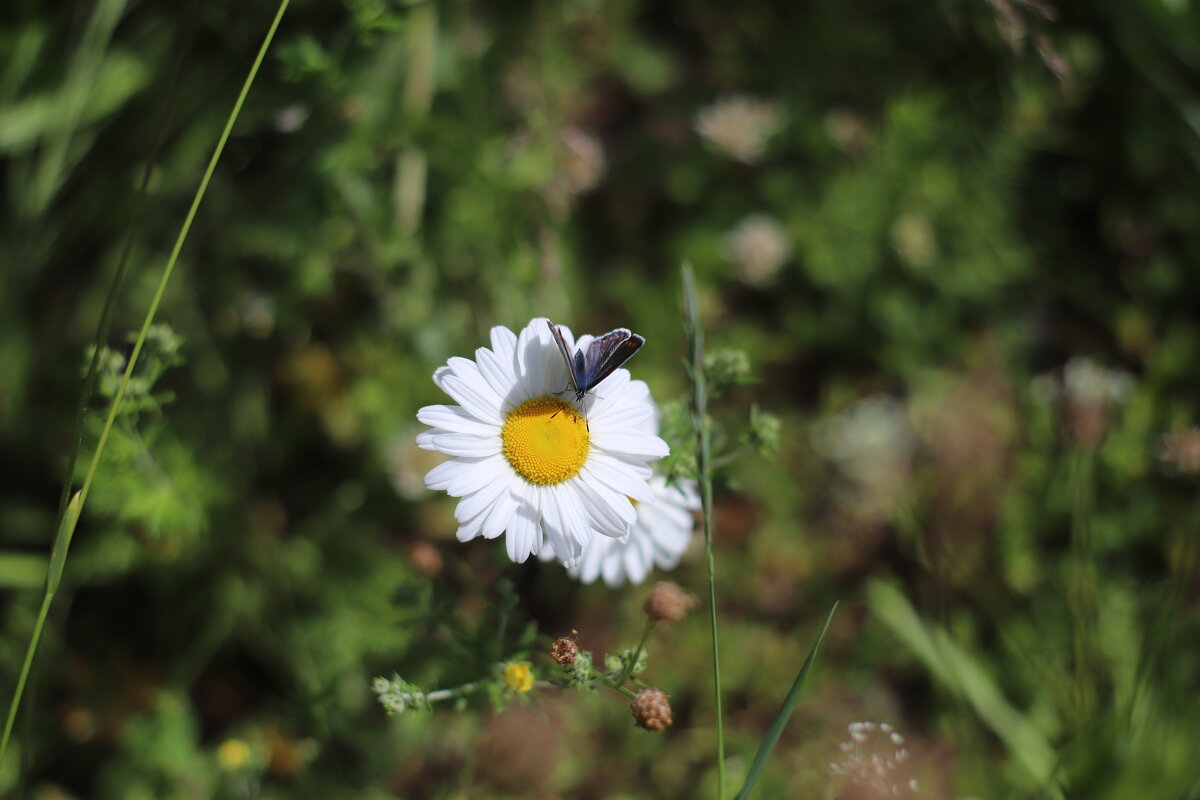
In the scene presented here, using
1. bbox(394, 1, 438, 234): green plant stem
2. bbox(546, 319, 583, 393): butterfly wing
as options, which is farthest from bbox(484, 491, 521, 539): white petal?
bbox(394, 1, 438, 234): green plant stem

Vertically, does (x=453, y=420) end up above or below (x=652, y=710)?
above

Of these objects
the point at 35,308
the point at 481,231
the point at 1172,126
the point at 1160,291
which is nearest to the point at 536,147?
the point at 481,231

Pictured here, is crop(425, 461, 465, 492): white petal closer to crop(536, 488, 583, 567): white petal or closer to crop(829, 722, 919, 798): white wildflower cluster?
crop(536, 488, 583, 567): white petal

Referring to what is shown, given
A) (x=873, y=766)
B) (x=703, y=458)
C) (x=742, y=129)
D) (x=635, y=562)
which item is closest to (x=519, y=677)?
(x=635, y=562)

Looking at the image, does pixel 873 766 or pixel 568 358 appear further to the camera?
pixel 873 766

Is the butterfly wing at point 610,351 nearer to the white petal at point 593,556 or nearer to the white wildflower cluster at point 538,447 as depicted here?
the white wildflower cluster at point 538,447

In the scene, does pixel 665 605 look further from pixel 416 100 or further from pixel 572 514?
pixel 416 100

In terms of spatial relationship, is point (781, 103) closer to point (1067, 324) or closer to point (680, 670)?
point (1067, 324)
